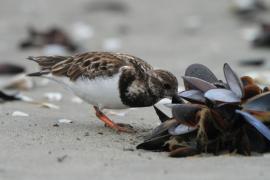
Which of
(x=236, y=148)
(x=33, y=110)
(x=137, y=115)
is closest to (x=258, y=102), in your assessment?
(x=236, y=148)

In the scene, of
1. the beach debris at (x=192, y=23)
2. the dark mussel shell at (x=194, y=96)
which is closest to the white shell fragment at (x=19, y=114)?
the dark mussel shell at (x=194, y=96)

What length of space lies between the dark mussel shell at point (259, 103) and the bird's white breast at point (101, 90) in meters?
0.94

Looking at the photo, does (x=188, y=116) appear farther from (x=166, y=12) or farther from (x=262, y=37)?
(x=166, y=12)

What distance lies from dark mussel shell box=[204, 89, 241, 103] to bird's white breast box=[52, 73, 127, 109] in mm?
785

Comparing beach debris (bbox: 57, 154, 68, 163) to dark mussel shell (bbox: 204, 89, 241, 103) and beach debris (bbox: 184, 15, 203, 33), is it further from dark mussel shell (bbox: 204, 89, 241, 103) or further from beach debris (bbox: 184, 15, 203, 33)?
beach debris (bbox: 184, 15, 203, 33)

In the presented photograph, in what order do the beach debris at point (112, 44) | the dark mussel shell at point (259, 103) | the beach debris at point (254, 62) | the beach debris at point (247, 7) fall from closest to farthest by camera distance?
1. the dark mussel shell at point (259, 103)
2. the beach debris at point (254, 62)
3. the beach debris at point (112, 44)
4. the beach debris at point (247, 7)

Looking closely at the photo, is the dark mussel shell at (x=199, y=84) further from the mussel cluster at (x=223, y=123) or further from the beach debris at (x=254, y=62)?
the beach debris at (x=254, y=62)

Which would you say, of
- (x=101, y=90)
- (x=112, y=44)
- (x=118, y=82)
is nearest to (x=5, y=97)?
(x=101, y=90)

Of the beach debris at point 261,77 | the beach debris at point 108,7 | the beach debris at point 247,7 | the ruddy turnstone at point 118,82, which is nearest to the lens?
the ruddy turnstone at point 118,82

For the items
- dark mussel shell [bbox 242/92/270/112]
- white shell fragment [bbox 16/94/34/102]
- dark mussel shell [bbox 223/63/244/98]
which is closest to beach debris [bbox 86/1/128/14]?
white shell fragment [bbox 16/94/34/102]

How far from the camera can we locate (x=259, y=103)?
3656 mm

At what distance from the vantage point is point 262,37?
26.3 feet

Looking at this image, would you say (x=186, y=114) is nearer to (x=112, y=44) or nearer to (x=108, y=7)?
(x=112, y=44)

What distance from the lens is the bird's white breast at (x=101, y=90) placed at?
427cm
